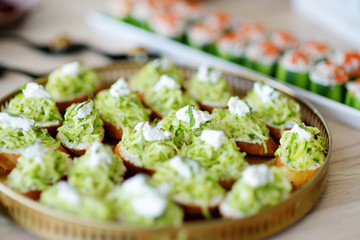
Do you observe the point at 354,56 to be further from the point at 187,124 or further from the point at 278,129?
the point at 187,124

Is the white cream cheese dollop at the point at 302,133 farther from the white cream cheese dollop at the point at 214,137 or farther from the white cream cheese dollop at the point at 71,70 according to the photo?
the white cream cheese dollop at the point at 71,70

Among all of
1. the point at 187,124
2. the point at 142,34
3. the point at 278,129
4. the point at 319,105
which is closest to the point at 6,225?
the point at 187,124

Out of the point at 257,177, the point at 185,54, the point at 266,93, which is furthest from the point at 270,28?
the point at 257,177

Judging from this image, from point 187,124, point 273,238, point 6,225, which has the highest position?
point 187,124

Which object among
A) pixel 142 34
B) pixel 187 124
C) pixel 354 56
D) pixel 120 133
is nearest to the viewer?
pixel 187 124

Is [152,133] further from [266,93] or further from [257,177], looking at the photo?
[266,93]

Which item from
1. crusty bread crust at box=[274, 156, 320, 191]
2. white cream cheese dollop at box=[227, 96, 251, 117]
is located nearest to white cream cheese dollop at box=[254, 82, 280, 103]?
white cream cheese dollop at box=[227, 96, 251, 117]
